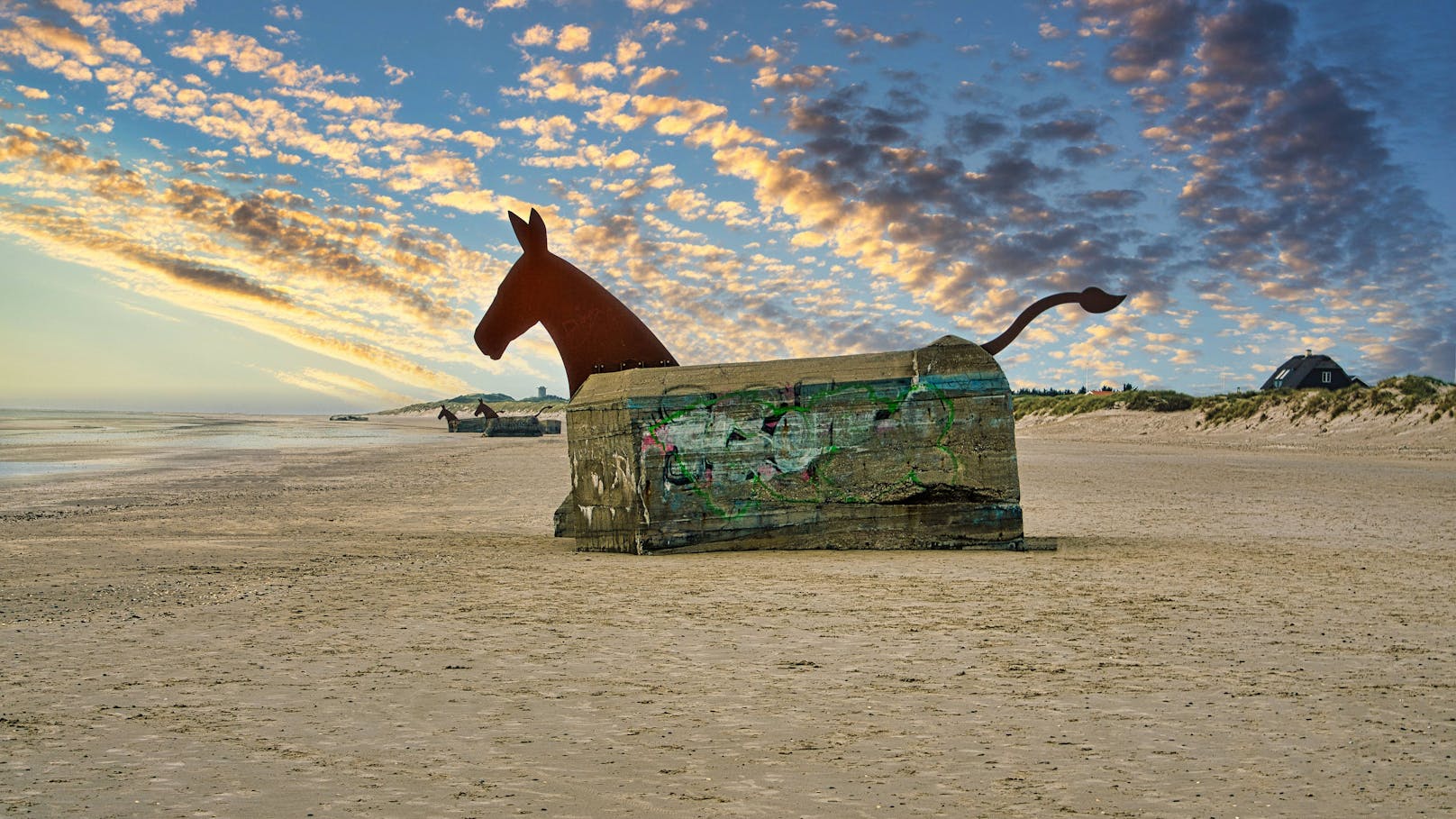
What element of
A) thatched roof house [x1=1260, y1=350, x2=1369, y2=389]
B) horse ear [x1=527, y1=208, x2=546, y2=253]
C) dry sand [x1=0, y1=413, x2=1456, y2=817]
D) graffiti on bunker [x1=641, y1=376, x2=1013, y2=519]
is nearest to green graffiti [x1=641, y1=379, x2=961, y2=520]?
graffiti on bunker [x1=641, y1=376, x2=1013, y2=519]

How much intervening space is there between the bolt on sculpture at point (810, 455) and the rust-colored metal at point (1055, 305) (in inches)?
0.9

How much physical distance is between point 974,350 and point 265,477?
15999 millimetres

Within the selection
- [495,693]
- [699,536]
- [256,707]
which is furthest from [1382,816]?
[699,536]

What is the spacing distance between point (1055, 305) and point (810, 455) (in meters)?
3.05

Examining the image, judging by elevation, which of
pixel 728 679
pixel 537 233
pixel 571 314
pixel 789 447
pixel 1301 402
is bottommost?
pixel 728 679

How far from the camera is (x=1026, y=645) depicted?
14.9 ft

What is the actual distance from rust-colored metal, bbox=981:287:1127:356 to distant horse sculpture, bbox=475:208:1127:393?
11.4ft

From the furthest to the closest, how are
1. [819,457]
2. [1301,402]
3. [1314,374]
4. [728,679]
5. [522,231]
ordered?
[1314,374] < [1301,402] < [522,231] < [819,457] < [728,679]

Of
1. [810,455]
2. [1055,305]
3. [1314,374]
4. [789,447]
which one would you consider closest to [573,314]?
[789,447]

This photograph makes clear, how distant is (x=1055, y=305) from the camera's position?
8891mm

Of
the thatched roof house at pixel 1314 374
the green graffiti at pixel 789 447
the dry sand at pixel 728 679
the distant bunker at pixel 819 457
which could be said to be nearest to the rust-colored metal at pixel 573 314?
the distant bunker at pixel 819 457

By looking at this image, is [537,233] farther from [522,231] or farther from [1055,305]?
[1055,305]

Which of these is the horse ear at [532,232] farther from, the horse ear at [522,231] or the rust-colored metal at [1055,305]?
the rust-colored metal at [1055,305]

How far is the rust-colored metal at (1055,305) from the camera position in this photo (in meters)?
8.69
